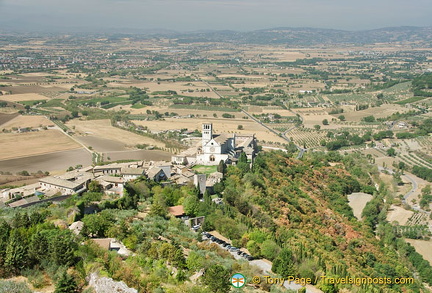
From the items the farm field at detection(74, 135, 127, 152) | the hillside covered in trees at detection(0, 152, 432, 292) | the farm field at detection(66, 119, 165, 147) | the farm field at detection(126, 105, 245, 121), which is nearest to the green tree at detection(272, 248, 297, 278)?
the hillside covered in trees at detection(0, 152, 432, 292)

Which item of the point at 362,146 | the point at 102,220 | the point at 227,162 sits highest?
the point at 102,220

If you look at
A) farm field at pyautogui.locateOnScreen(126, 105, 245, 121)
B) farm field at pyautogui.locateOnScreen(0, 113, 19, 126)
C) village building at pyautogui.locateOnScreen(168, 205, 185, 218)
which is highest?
village building at pyautogui.locateOnScreen(168, 205, 185, 218)

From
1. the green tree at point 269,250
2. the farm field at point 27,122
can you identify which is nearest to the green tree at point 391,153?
the green tree at point 269,250

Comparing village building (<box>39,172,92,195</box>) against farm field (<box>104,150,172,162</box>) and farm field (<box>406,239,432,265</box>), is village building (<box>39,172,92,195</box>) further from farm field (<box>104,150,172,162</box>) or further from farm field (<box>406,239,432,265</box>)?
farm field (<box>406,239,432,265</box>)

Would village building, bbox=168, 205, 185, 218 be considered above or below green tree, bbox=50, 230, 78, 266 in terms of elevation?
below

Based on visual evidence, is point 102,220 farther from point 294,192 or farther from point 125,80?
point 125,80

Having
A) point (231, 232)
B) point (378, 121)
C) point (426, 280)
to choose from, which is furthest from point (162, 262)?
point (378, 121)
